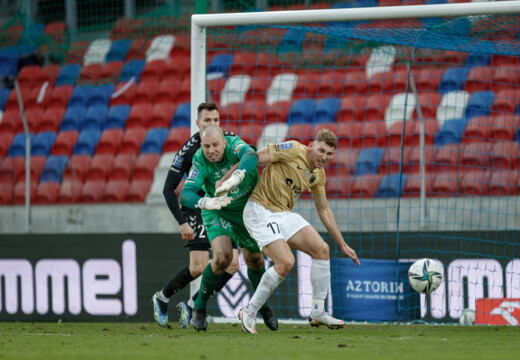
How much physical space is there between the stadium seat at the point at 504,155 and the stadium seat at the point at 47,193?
6.38 meters

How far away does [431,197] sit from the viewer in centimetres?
937

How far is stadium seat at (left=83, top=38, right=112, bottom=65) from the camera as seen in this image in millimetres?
13828

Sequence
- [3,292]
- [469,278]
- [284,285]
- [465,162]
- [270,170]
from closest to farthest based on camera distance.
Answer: [270,170]
[469,278]
[284,285]
[3,292]
[465,162]

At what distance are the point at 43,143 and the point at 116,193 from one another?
2.36 meters

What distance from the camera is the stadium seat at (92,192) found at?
37.8 ft

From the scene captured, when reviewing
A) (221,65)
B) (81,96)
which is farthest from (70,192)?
(221,65)

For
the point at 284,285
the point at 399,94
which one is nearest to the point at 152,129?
the point at 399,94

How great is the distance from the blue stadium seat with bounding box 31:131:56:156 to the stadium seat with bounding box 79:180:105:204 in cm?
177

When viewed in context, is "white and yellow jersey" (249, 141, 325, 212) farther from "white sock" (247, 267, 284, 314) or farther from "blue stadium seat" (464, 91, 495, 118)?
"blue stadium seat" (464, 91, 495, 118)

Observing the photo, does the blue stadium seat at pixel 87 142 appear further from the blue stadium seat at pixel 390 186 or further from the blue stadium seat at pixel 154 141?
the blue stadium seat at pixel 390 186

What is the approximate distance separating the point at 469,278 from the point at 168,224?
162 inches

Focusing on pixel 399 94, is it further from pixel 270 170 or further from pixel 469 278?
pixel 270 170

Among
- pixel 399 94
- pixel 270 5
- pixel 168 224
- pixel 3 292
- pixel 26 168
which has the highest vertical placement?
pixel 270 5

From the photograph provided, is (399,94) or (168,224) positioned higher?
(399,94)
